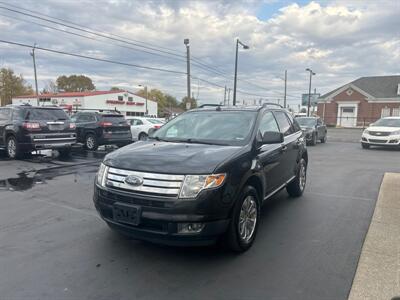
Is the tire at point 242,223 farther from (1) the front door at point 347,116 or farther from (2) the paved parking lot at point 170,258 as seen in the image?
(1) the front door at point 347,116

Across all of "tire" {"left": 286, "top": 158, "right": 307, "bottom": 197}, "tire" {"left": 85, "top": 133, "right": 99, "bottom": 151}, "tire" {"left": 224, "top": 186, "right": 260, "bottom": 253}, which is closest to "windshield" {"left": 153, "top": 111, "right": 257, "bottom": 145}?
"tire" {"left": 224, "top": 186, "right": 260, "bottom": 253}

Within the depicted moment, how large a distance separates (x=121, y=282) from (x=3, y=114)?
1018 centimetres

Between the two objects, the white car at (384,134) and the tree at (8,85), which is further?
the tree at (8,85)

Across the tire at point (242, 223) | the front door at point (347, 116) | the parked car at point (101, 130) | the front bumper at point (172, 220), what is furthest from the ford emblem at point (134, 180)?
the front door at point (347, 116)

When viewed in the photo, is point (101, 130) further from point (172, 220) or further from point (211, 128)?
point (172, 220)

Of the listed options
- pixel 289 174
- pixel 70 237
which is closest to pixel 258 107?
pixel 289 174

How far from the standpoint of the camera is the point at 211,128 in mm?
4824

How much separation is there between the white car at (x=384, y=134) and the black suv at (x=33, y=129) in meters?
13.9

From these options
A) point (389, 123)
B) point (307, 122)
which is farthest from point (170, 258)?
point (307, 122)

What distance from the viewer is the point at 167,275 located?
3.36 m

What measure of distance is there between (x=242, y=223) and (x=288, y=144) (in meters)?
2.28

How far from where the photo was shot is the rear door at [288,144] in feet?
18.2

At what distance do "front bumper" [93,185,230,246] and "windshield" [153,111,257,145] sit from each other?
1218 mm

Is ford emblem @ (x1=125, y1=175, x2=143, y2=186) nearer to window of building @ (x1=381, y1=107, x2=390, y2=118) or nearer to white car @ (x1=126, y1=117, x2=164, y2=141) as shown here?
white car @ (x1=126, y1=117, x2=164, y2=141)
